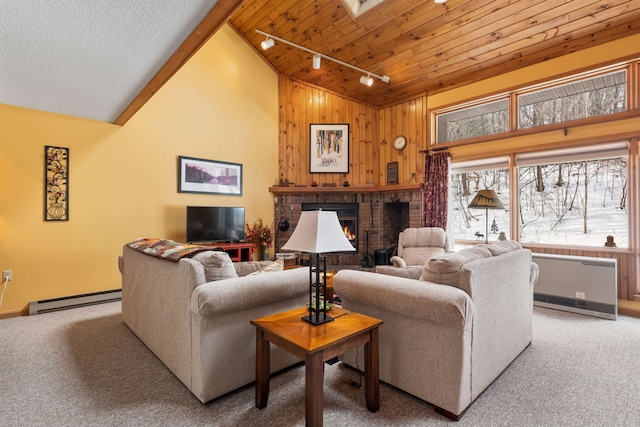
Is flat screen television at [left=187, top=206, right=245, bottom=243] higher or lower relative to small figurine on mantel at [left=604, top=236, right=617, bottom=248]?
higher

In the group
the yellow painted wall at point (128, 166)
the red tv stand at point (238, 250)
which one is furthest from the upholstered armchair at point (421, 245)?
the yellow painted wall at point (128, 166)

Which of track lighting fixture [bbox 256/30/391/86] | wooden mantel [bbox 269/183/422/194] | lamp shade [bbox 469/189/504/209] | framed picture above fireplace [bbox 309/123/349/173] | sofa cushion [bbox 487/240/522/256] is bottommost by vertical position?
sofa cushion [bbox 487/240/522/256]

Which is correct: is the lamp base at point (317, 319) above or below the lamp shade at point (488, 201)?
below

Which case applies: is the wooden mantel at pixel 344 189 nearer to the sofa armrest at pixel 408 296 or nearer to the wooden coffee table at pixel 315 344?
the sofa armrest at pixel 408 296

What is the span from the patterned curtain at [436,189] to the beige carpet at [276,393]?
2.72 meters

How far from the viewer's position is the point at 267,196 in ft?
18.8

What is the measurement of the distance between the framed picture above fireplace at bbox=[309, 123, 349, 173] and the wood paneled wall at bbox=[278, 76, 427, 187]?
96 mm

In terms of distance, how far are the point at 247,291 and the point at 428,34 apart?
4213mm

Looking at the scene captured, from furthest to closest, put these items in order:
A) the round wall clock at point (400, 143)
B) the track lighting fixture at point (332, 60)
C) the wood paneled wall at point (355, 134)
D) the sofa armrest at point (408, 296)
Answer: the round wall clock at point (400, 143)
the wood paneled wall at point (355, 134)
the track lighting fixture at point (332, 60)
the sofa armrest at point (408, 296)

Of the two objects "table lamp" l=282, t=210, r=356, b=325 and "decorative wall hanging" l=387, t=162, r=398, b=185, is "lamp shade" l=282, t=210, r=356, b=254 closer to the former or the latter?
"table lamp" l=282, t=210, r=356, b=325

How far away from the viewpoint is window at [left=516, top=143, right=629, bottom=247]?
3906 mm

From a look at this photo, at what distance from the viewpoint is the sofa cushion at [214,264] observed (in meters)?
1.98

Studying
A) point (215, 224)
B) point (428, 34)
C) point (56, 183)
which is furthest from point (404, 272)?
point (56, 183)

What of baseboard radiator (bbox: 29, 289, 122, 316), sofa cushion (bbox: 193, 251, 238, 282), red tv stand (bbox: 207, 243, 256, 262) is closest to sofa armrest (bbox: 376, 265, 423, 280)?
sofa cushion (bbox: 193, 251, 238, 282)
